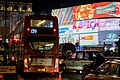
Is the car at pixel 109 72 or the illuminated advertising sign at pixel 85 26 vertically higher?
the illuminated advertising sign at pixel 85 26

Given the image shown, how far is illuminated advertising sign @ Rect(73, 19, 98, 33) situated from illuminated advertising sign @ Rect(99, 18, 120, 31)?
3.15ft

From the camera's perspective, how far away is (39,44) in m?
22.2

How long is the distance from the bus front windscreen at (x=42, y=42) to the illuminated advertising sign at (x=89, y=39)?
2620 centimetres

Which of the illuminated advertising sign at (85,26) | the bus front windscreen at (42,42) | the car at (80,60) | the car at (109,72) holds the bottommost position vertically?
the car at (80,60)

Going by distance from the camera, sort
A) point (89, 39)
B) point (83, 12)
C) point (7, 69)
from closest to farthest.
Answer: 1. point (7, 69)
2. point (89, 39)
3. point (83, 12)

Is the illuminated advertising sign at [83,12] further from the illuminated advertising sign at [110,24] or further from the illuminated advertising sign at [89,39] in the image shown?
the illuminated advertising sign at [89,39]

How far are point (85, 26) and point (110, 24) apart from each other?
4.25 metres

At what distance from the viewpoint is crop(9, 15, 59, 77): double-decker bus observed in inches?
854

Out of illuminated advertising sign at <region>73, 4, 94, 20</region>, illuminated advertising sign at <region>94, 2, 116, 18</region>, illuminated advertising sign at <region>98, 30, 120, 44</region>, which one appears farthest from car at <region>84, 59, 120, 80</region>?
illuminated advertising sign at <region>73, 4, 94, 20</region>

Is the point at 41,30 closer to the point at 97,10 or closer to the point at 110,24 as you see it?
the point at 110,24

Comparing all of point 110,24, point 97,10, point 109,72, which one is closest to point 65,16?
point 97,10

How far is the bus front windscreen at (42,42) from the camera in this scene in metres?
21.8

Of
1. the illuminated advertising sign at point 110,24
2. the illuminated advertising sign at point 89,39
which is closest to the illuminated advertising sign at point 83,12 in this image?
the illuminated advertising sign at point 110,24

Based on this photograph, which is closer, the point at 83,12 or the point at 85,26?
the point at 85,26
